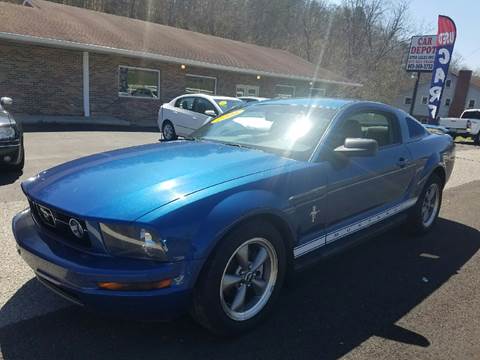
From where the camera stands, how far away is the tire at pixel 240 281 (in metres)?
2.43

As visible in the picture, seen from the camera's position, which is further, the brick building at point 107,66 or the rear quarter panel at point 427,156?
the brick building at point 107,66

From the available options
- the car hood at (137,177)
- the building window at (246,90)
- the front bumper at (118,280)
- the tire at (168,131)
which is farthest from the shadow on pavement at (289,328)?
the building window at (246,90)

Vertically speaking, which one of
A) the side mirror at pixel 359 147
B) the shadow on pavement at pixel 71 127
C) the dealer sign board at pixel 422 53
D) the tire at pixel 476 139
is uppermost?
the dealer sign board at pixel 422 53

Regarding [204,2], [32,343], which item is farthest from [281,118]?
[204,2]

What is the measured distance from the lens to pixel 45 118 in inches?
574

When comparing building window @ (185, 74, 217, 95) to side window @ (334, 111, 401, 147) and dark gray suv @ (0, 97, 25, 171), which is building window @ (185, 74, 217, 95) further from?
side window @ (334, 111, 401, 147)

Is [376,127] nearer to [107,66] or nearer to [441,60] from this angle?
[107,66]

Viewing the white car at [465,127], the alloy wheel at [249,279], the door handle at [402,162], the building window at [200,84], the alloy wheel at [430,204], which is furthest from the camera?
the white car at [465,127]

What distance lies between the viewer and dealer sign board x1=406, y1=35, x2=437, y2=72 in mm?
18891

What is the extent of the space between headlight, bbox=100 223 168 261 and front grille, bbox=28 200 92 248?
18cm

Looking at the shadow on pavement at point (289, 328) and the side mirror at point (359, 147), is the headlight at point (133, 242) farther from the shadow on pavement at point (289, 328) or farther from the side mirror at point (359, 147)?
the side mirror at point (359, 147)

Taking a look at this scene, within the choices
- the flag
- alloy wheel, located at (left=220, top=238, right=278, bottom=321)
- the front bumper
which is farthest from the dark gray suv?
the flag

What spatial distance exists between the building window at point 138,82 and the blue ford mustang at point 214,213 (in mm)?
14303

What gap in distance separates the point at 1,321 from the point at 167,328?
1.11 m
